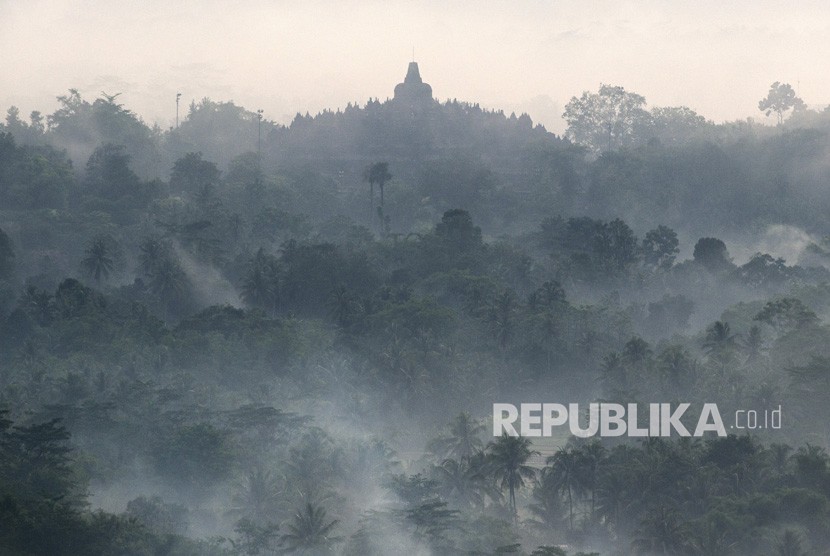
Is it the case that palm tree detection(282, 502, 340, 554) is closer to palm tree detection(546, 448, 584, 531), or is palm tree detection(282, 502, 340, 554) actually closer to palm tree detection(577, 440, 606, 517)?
palm tree detection(546, 448, 584, 531)

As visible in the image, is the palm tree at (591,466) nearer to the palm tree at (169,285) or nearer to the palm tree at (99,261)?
the palm tree at (169,285)

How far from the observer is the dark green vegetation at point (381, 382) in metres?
116

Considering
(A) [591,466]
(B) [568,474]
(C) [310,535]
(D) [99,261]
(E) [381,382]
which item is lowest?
(C) [310,535]

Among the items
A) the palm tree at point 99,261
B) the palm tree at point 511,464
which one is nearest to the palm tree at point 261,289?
the palm tree at point 99,261

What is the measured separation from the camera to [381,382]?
5901 inches

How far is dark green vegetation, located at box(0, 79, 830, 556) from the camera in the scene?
11638 cm

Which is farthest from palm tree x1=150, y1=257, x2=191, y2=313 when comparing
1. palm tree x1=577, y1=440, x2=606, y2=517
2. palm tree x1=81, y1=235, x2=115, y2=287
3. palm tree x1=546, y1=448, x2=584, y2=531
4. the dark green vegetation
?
palm tree x1=577, y1=440, x2=606, y2=517

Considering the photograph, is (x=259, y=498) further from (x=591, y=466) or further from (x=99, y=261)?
(x=99, y=261)

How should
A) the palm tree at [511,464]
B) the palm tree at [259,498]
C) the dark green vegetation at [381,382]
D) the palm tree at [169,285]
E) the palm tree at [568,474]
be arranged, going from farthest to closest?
the palm tree at [169,285] < the palm tree at [511,464] < the palm tree at [568,474] < the palm tree at [259,498] < the dark green vegetation at [381,382]

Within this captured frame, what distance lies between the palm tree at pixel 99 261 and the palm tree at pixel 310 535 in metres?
62.1

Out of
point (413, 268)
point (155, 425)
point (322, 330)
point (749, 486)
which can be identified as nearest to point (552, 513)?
point (749, 486)

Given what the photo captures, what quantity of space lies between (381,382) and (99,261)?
1449 inches

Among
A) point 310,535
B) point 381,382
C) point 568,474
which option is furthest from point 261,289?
point 310,535

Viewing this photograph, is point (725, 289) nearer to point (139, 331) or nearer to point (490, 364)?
point (490, 364)
